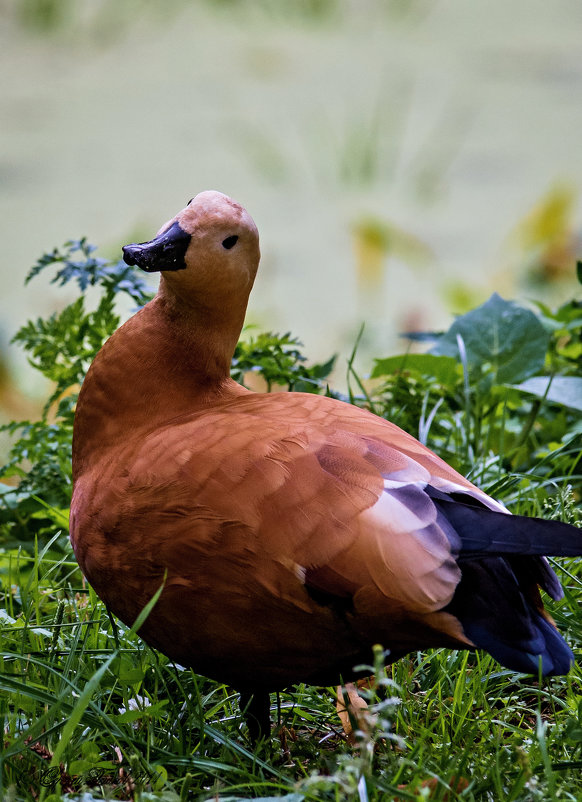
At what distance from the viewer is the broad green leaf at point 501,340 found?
8.61 feet

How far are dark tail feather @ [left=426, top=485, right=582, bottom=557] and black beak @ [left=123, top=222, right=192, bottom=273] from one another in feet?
1.73

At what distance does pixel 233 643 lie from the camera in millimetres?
1381

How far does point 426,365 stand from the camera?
103 inches

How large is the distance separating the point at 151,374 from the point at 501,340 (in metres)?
1.30

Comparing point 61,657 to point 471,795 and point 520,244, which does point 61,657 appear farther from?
point 520,244

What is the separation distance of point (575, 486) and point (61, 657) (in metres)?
1.25

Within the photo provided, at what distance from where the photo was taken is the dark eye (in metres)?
1.58

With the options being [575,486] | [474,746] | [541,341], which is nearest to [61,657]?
[474,746]

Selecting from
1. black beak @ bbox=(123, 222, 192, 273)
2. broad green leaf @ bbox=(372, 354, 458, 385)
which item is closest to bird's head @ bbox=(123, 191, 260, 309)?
black beak @ bbox=(123, 222, 192, 273)

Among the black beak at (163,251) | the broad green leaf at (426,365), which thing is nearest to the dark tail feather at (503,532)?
the black beak at (163,251)

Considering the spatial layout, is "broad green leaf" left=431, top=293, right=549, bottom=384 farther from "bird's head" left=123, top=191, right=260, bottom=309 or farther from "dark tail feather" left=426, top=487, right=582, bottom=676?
"dark tail feather" left=426, top=487, right=582, bottom=676

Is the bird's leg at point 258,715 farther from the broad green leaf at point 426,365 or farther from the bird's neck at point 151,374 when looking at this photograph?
the broad green leaf at point 426,365

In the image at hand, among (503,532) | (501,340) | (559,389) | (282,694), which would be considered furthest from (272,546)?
(501,340)

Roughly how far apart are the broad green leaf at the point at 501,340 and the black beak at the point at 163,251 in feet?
Answer: 4.07
